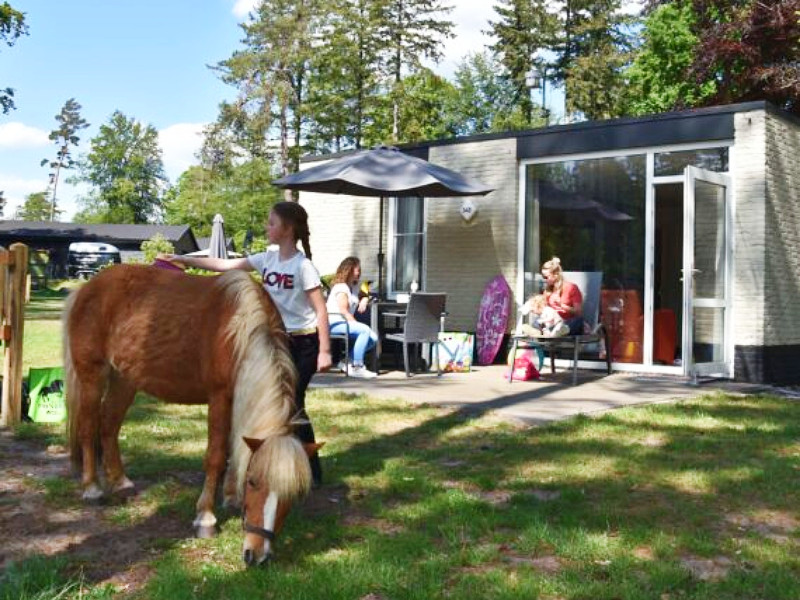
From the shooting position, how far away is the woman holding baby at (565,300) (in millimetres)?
8570

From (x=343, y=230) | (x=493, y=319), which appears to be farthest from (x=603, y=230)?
(x=343, y=230)

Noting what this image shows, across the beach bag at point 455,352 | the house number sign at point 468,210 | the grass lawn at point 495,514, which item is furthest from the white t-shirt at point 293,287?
the house number sign at point 468,210

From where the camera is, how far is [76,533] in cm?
357

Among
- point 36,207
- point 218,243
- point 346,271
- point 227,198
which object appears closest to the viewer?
point 346,271

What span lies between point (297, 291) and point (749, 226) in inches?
252

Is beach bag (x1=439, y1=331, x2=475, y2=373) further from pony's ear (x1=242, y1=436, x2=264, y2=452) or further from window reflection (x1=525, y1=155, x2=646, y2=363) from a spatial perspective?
pony's ear (x1=242, y1=436, x2=264, y2=452)

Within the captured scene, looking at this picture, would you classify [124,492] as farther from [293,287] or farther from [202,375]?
[293,287]

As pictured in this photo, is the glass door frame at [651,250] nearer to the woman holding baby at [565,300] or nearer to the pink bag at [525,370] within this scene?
the woman holding baby at [565,300]

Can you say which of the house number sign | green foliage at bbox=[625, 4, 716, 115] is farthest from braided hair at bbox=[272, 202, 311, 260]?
green foliage at bbox=[625, 4, 716, 115]

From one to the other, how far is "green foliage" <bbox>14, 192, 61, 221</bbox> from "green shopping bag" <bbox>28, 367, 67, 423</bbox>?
8622cm

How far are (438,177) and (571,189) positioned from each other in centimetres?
192

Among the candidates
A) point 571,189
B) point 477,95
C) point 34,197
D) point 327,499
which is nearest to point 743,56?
point 571,189

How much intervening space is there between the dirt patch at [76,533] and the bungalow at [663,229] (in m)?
6.47

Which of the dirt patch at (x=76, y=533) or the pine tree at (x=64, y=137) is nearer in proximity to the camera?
the dirt patch at (x=76, y=533)
